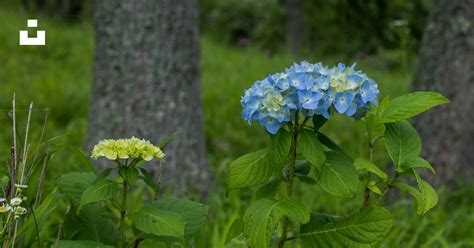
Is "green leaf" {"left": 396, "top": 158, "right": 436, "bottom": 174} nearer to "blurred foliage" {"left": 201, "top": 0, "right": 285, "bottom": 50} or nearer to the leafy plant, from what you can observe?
the leafy plant

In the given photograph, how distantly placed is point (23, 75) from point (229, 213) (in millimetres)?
3464

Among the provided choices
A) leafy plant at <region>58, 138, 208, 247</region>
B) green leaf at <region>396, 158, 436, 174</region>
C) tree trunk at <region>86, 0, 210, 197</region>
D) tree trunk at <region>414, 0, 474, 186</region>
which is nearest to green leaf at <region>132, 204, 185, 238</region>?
leafy plant at <region>58, 138, 208, 247</region>

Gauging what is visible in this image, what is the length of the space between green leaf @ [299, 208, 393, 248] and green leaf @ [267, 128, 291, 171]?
0.23m

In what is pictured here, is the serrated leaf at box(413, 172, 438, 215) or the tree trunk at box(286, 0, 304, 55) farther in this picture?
the tree trunk at box(286, 0, 304, 55)

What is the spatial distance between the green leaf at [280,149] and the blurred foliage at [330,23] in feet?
12.2

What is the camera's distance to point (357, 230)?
1.69 m

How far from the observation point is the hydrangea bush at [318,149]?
157cm

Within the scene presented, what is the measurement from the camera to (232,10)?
48.5 ft

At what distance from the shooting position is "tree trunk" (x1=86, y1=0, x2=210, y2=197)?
145 inches

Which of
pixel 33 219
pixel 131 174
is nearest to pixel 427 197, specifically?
pixel 131 174

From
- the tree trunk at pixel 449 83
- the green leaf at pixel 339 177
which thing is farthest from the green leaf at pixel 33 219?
the tree trunk at pixel 449 83

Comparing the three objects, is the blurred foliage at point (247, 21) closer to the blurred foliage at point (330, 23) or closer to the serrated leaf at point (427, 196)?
the blurred foliage at point (330, 23)

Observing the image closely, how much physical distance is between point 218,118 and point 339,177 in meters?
3.86

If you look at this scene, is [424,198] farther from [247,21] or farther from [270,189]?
[247,21]
